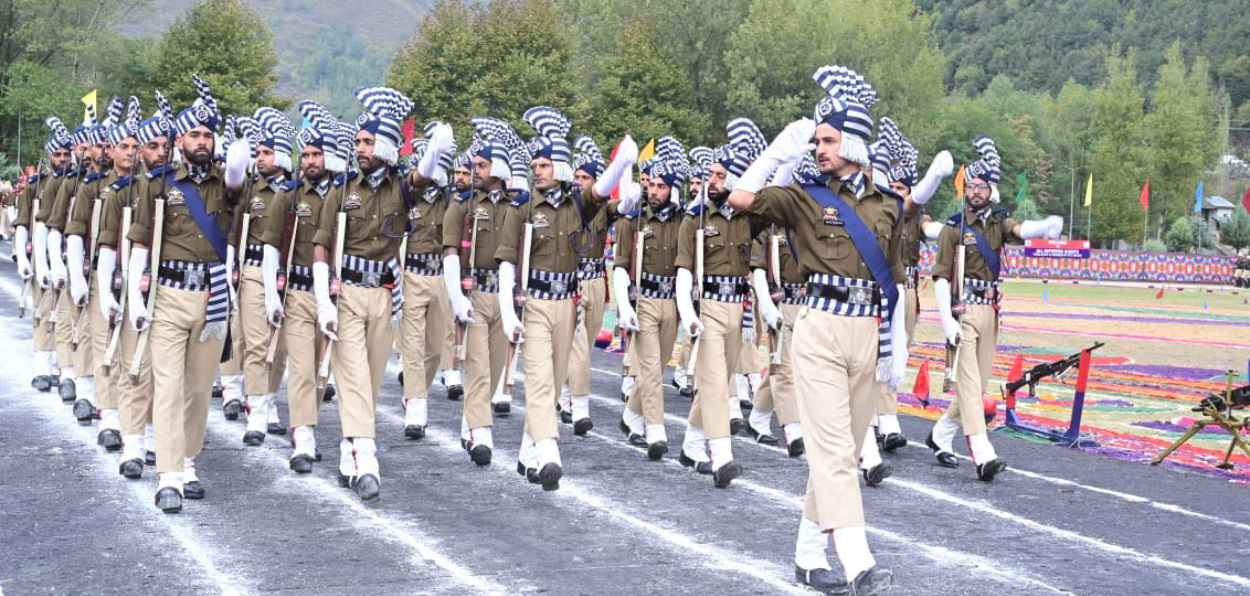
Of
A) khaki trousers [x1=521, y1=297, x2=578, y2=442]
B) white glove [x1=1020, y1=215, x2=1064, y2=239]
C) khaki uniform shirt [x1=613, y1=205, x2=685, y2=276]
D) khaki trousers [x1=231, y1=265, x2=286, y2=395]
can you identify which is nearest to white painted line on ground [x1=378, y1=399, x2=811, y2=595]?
khaki trousers [x1=521, y1=297, x2=578, y2=442]

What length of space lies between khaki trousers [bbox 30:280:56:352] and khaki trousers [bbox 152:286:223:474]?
6391 millimetres

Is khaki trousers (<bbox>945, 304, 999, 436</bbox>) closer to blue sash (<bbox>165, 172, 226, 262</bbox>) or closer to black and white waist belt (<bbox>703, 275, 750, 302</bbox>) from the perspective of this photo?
black and white waist belt (<bbox>703, 275, 750, 302</bbox>)

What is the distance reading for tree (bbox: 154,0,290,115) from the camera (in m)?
78.9

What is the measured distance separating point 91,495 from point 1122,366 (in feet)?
55.5

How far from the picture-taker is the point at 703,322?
40.5 feet

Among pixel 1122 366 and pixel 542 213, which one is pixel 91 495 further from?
pixel 1122 366

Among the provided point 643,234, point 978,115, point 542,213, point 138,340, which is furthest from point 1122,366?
point 978,115

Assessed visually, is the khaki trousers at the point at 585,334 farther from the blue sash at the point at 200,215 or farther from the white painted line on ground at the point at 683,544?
the blue sash at the point at 200,215

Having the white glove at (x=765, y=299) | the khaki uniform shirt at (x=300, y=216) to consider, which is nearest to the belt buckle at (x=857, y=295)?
the white glove at (x=765, y=299)

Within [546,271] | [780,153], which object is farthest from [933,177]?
[546,271]

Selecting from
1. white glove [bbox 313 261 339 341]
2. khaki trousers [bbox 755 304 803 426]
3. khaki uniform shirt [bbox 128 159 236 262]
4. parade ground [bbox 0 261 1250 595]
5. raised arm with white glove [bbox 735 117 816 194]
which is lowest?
parade ground [bbox 0 261 1250 595]

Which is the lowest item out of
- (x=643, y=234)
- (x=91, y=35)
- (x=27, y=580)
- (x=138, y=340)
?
(x=27, y=580)

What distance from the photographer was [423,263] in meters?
15.2

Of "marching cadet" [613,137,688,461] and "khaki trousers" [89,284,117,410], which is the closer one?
"khaki trousers" [89,284,117,410]
